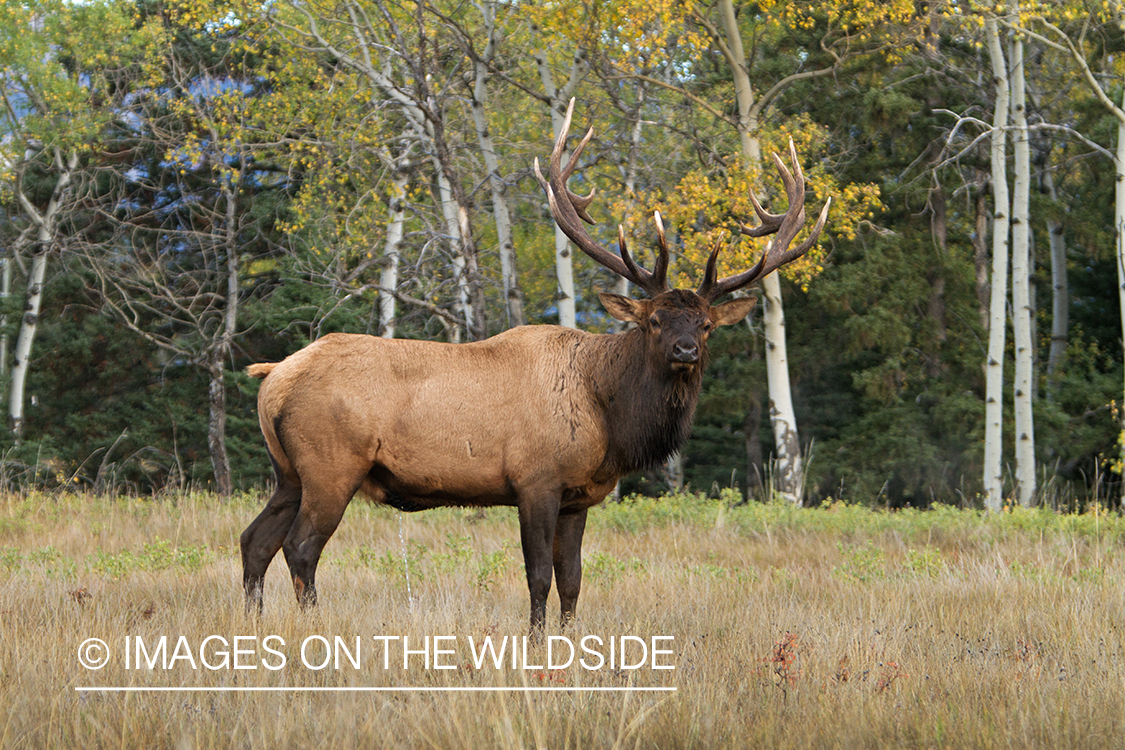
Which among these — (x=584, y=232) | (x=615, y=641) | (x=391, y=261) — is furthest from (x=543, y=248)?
(x=615, y=641)

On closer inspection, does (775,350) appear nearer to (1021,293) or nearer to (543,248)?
(1021,293)

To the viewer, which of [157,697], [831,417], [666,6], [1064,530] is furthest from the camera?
[831,417]

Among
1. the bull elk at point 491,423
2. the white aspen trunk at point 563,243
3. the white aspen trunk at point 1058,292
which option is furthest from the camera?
the white aspen trunk at point 1058,292

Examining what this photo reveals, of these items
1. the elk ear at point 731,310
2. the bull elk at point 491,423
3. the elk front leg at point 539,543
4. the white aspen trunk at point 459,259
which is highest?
the white aspen trunk at point 459,259

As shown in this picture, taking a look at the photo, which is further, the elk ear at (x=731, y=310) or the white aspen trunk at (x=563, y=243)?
the white aspen trunk at (x=563, y=243)

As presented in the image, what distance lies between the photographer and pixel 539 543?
5.42 metres

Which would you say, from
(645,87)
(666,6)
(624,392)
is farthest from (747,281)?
(645,87)

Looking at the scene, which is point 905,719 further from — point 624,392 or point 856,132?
point 856,132

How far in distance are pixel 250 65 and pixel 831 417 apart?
44.5ft

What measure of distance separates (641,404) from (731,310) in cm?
73

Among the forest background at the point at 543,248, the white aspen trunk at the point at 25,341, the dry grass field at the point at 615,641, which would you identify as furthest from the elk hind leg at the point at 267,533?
the white aspen trunk at the point at 25,341

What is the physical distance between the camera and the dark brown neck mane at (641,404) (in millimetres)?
5629

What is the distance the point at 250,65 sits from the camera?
2083 cm

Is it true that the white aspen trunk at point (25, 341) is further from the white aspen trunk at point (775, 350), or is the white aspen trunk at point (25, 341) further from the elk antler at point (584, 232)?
the elk antler at point (584, 232)
